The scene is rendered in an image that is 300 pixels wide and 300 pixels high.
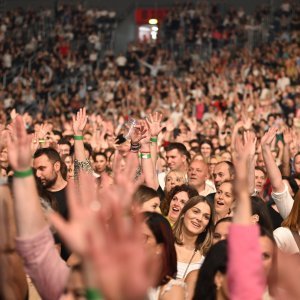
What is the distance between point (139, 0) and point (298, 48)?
867 cm

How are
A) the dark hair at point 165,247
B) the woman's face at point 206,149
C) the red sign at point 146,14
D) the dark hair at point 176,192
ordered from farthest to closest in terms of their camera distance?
the red sign at point 146,14 → the woman's face at point 206,149 → the dark hair at point 176,192 → the dark hair at point 165,247

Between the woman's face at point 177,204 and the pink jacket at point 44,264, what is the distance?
11.5ft

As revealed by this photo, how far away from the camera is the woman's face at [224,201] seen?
7.17 m

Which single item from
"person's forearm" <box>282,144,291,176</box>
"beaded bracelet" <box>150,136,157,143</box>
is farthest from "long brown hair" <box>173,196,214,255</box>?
"person's forearm" <box>282,144,291,176</box>

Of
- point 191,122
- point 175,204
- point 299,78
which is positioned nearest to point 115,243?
point 175,204

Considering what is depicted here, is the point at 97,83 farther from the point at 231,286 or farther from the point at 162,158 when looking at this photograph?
the point at 231,286

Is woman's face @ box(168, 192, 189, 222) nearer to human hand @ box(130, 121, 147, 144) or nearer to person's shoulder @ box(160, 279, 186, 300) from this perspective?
human hand @ box(130, 121, 147, 144)

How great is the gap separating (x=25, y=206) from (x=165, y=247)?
915mm

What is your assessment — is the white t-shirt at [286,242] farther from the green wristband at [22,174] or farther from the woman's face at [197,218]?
the green wristband at [22,174]

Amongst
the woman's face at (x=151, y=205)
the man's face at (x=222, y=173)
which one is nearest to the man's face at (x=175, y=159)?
the man's face at (x=222, y=173)

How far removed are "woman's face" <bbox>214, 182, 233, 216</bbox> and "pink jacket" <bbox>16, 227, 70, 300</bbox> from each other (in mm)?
3565

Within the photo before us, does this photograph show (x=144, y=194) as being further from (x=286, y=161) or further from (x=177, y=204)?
(x=286, y=161)

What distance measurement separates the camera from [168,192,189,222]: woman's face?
23.6 ft

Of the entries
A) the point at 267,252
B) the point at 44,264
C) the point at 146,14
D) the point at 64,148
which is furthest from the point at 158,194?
the point at 146,14
